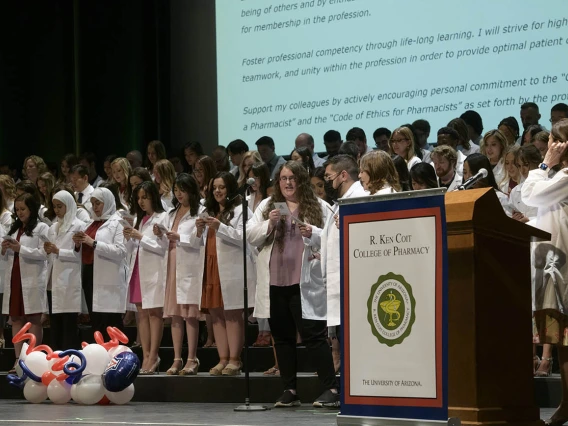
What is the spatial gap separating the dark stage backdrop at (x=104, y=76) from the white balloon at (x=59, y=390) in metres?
5.77

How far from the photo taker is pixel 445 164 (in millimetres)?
6820

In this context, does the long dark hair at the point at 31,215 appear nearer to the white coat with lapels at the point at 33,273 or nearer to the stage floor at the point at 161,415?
the white coat with lapels at the point at 33,273

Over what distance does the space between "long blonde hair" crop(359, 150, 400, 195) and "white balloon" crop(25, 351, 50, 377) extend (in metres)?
2.82

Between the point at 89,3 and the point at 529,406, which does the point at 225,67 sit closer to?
the point at 89,3

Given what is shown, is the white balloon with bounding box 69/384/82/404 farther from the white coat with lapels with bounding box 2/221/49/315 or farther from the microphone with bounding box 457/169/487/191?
the microphone with bounding box 457/169/487/191

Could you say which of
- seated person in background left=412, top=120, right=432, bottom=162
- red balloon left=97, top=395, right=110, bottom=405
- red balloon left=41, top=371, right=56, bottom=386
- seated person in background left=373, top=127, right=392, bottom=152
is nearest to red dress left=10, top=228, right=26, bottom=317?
red balloon left=41, top=371, right=56, bottom=386

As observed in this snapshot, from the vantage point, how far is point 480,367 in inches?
151

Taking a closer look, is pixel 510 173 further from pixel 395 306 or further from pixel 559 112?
pixel 395 306

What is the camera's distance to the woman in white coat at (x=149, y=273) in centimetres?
764

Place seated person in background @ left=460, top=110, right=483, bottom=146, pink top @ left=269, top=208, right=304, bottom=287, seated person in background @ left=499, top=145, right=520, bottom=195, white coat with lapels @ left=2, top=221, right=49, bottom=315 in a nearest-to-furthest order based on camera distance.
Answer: pink top @ left=269, top=208, right=304, bottom=287
seated person in background @ left=499, top=145, right=520, bottom=195
white coat with lapels @ left=2, top=221, right=49, bottom=315
seated person in background @ left=460, top=110, right=483, bottom=146

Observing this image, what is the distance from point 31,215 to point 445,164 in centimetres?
361

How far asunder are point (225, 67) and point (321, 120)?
5.00 ft

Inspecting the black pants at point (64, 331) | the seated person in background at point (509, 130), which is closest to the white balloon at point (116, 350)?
the black pants at point (64, 331)

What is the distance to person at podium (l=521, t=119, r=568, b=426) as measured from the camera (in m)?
4.62
